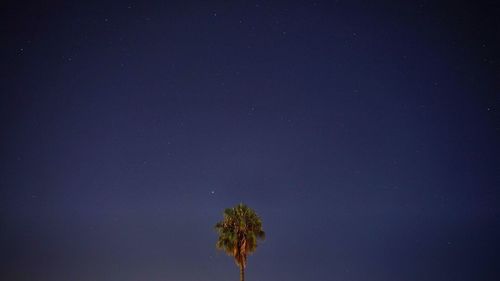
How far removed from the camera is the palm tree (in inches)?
1517

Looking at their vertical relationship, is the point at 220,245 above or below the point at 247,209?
below

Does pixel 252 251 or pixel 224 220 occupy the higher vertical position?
pixel 224 220

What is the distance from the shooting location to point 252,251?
3859 cm

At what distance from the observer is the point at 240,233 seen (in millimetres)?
38906

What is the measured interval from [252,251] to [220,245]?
97.4 inches

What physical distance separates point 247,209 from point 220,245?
3.47 meters

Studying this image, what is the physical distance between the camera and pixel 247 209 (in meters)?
40.0

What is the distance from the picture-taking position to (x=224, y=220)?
3959 centimetres

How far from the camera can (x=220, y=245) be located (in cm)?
3888

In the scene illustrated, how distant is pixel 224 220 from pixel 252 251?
10.6ft

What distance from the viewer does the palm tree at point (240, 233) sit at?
3853 cm

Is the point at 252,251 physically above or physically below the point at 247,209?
below
